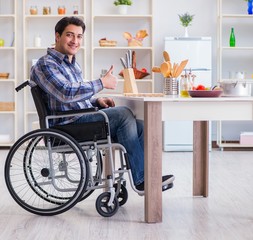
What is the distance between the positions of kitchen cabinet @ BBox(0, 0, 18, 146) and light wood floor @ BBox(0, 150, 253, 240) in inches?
121

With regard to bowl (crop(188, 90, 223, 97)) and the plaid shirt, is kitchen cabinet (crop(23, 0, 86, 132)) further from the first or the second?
bowl (crop(188, 90, 223, 97))

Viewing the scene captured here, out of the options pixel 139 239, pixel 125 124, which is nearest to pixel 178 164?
pixel 125 124

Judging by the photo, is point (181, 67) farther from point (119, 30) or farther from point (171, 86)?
point (119, 30)

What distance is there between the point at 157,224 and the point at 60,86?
85 cm

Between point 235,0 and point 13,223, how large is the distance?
497 centimetres

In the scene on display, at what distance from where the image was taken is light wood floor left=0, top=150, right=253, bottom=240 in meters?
2.74

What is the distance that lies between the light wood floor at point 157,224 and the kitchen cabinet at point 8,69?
10.1 feet

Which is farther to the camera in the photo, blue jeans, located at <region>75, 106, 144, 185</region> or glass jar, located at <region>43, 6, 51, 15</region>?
glass jar, located at <region>43, 6, 51, 15</region>

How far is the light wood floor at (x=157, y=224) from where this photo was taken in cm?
274

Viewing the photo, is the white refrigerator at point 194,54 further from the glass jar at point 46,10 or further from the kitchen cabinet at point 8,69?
the kitchen cabinet at point 8,69

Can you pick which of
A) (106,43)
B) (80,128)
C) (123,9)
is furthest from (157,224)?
(123,9)

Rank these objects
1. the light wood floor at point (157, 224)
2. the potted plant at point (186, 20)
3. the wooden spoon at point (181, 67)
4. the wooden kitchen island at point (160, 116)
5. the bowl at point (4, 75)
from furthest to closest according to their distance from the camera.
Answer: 1. the bowl at point (4, 75)
2. the potted plant at point (186, 20)
3. the wooden spoon at point (181, 67)
4. the wooden kitchen island at point (160, 116)
5. the light wood floor at point (157, 224)

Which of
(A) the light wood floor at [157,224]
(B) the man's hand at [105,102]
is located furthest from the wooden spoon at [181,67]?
(A) the light wood floor at [157,224]

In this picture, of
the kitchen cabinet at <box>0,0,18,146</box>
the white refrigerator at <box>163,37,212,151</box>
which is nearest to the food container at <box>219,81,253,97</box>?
the white refrigerator at <box>163,37,212,151</box>
